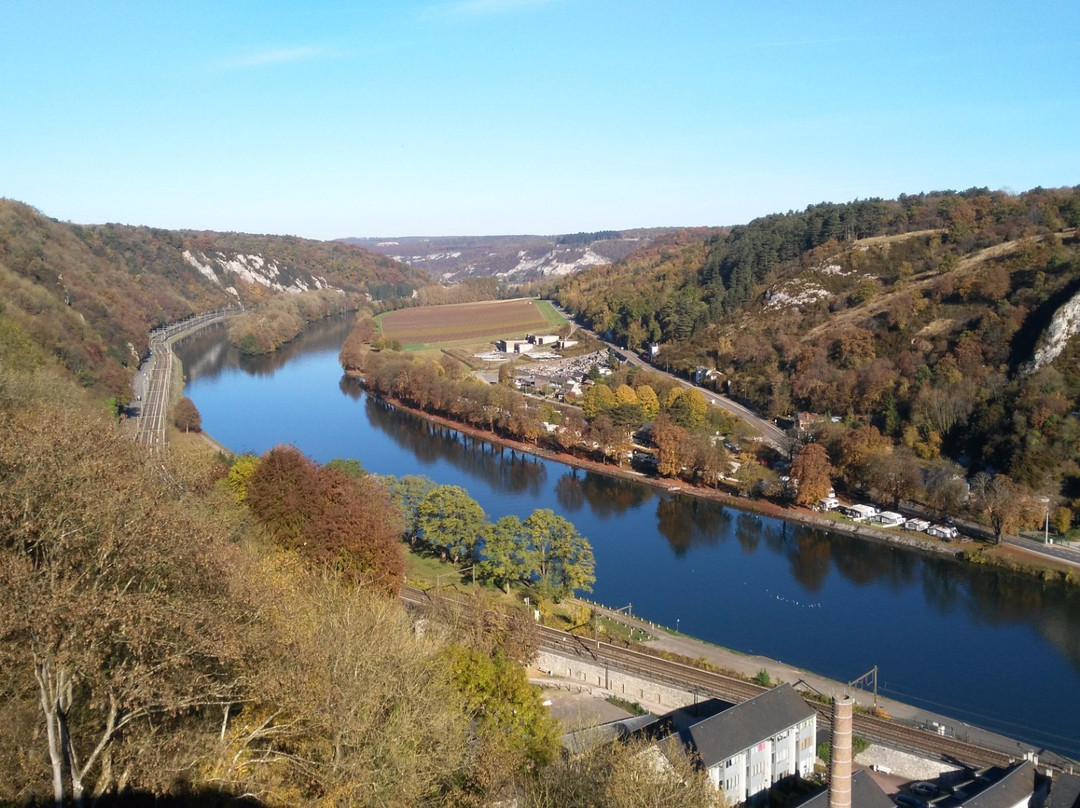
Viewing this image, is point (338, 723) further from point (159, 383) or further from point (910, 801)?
point (159, 383)

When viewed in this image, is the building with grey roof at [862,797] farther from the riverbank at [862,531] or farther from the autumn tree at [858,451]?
the autumn tree at [858,451]

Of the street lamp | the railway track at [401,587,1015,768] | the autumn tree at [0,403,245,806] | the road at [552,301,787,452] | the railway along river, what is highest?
the autumn tree at [0,403,245,806]

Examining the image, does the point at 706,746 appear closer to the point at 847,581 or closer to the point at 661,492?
the point at 847,581

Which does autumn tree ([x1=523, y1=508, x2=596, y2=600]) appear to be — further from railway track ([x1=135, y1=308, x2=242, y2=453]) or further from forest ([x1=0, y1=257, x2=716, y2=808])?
railway track ([x1=135, y1=308, x2=242, y2=453])

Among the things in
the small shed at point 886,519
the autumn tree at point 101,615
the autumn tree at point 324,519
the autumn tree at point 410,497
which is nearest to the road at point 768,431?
the small shed at point 886,519

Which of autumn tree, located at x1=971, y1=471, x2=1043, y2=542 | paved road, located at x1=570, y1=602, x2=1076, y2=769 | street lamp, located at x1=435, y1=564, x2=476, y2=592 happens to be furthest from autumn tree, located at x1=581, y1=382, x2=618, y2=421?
paved road, located at x1=570, y1=602, x2=1076, y2=769

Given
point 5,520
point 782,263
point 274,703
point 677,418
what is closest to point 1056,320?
point 677,418

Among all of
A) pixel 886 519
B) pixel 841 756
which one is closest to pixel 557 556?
pixel 841 756
